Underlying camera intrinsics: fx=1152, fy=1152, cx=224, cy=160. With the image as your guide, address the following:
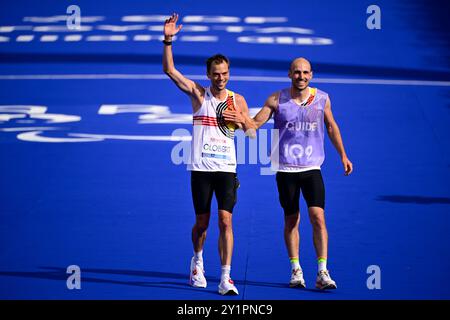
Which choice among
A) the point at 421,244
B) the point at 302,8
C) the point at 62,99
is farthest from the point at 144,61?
the point at 421,244

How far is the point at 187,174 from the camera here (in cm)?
1574

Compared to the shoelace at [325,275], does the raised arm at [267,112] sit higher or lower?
higher

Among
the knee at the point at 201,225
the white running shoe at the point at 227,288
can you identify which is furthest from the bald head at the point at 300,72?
the white running shoe at the point at 227,288

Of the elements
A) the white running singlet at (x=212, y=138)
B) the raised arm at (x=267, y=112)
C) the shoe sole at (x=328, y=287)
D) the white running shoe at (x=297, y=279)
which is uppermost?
the raised arm at (x=267, y=112)

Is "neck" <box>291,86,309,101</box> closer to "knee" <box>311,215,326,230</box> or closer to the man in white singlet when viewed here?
the man in white singlet

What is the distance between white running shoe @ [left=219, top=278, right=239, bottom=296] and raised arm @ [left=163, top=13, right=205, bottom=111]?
1.62 meters

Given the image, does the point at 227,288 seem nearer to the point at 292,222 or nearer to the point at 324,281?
the point at 324,281

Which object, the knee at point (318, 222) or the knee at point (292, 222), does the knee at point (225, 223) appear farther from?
the knee at point (318, 222)

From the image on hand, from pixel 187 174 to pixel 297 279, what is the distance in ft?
18.2

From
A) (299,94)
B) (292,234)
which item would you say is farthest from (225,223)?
(299,94)

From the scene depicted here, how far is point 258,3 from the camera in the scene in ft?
89.3

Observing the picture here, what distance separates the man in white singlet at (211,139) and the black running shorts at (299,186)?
492 millimetres

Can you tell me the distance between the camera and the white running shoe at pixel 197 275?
1041 centimetres

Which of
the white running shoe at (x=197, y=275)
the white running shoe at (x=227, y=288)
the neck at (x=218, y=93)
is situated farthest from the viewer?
the neck at (x=218, y=93)
